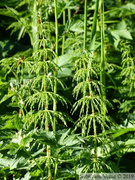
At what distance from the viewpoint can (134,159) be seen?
1.92 meters

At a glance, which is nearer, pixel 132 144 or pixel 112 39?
pixel 132 144

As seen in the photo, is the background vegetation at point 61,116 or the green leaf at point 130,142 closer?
the background vegetation at point 61,116

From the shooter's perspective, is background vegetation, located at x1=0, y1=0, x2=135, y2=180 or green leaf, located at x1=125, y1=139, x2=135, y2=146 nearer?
background vegetation, located at x1=0, y1=0, x2=135, y2=180

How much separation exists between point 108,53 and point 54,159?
1.13m

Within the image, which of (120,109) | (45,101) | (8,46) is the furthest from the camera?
(8,46)

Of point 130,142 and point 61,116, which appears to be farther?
point 130,142

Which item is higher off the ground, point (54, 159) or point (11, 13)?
point (11, 13)

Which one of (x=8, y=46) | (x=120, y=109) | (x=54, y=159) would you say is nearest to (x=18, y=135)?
(x=54, y=159)

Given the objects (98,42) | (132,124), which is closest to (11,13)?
(98,42)

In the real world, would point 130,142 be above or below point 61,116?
below

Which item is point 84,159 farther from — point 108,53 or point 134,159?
point 108,53

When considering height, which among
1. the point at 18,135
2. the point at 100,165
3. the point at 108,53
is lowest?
the point at 100,165

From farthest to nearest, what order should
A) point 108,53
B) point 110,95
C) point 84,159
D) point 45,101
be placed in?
1. point 108,53
2. point 110,95
3. point 45,101
4. point 84,159

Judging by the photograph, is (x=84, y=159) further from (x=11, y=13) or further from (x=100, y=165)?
(x=11, y=13)
